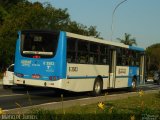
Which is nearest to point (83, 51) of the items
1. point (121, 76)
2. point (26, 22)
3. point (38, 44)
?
point (38, 44)

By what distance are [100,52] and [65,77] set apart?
4508mm

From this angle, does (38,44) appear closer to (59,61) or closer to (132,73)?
(59,61)

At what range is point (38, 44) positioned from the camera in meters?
22.9

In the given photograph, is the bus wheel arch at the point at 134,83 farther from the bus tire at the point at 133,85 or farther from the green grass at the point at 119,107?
the green grass at the point at 119,107

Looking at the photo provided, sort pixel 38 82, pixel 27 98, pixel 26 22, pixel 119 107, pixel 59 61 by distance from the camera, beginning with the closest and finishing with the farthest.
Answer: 1. pixel 119 107
2. pixel 27 98
3. pixel 59 61
4. pixel 38 82
5. pixel 26 22

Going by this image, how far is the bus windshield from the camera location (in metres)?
22.6

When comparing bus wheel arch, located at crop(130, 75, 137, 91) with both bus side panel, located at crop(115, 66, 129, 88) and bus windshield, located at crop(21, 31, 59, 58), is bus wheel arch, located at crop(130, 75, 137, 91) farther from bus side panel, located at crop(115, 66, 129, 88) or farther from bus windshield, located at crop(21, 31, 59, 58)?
bus windshield, located at crop(21, 31, 59, 58)

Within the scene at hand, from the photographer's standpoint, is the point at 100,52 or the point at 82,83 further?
the point at 100,52

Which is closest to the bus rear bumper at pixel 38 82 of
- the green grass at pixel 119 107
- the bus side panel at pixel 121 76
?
the green grass at pixel 119 107

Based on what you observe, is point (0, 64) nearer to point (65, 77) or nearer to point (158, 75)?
point (158, 75)

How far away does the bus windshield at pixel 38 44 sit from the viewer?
22562mm

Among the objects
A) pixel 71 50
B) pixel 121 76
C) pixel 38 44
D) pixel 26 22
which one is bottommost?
pixel 121 76

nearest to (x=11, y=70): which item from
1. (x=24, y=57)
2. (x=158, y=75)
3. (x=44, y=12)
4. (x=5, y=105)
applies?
(x=24, y=57)

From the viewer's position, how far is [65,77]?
73.4 ft
